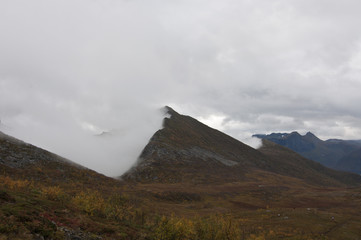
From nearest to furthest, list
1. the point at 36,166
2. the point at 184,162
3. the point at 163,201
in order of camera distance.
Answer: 1. the point at 36,166
2. the point at 163,201
3. the point at 184,162

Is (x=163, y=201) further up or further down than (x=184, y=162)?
further down

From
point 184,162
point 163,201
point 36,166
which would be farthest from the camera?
point 184,162

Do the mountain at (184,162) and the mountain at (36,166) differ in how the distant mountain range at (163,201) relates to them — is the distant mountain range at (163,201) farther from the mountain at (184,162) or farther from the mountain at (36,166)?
the mountain at (184,162)

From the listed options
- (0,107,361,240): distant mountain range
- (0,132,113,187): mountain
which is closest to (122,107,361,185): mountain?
(0,107,361,240): distant mountain range

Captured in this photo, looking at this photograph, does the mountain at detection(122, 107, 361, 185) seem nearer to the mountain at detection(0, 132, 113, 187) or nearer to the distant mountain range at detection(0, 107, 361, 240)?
the distant mountain range at detection(0, 107, 361, 240)

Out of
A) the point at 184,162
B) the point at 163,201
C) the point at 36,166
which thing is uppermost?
the point at 184,162

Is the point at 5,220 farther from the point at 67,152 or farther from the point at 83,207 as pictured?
the point at 67,152

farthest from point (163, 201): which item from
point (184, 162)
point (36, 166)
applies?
A: point (184, 162)

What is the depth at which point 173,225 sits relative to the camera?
2684 centimetres

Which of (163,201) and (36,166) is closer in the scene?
(36,166)

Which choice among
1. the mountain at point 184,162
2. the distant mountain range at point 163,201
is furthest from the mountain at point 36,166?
the mountain at point 184,162

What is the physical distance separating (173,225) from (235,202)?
2632 inches

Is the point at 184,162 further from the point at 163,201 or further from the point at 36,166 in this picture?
the point at 36,166

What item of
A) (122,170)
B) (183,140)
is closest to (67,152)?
(122,170)
